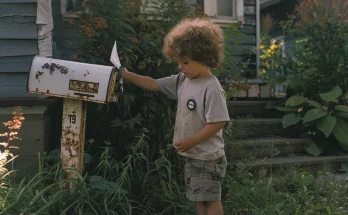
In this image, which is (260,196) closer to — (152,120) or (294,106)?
(152,120)

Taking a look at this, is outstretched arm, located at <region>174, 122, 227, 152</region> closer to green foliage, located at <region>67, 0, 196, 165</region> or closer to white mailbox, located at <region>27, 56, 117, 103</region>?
white mailbox, located at <region>27, 56, 117, 103</region>

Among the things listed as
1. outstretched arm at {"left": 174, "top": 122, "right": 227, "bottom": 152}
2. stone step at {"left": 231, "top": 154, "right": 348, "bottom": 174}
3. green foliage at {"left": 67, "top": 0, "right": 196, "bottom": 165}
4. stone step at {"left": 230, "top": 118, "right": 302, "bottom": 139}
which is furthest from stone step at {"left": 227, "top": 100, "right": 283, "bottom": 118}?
outstretched arm at {"left": 174, "top": 122, "right": 227, "bottom": 152}

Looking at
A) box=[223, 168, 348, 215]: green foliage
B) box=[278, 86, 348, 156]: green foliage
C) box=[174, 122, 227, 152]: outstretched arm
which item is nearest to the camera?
box=[174, 122, 227, 152]: outstretched arm

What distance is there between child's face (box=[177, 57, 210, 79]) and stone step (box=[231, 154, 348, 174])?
1.58 metres

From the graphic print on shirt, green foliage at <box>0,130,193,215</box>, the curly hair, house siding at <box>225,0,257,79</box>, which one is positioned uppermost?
house siding at <box>225,0,257,79</box>

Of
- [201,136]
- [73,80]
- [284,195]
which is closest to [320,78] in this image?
[284,195]

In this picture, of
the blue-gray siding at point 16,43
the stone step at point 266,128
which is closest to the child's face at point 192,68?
the blue-gray siding at point 16,43

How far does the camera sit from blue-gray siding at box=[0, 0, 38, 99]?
3.30m

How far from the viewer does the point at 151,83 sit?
2713 mm

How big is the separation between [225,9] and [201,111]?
14.0ft

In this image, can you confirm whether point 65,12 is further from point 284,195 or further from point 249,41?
point 284,195

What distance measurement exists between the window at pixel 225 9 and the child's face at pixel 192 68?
151 inches

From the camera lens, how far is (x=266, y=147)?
15.0ft

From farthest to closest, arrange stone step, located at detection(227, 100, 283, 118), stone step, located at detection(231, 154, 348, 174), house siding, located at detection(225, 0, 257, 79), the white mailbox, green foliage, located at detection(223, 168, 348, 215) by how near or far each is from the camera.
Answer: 1. house siding, located at detection(225, 0, 257, 79)
2. stone step, located at detection(227, 100, 283, 118)
3. stone step, located at detection(231, 154, 348, 174)
4. green foliage, located at detection(223, 168, 348, 215)
5. the white mailbox
